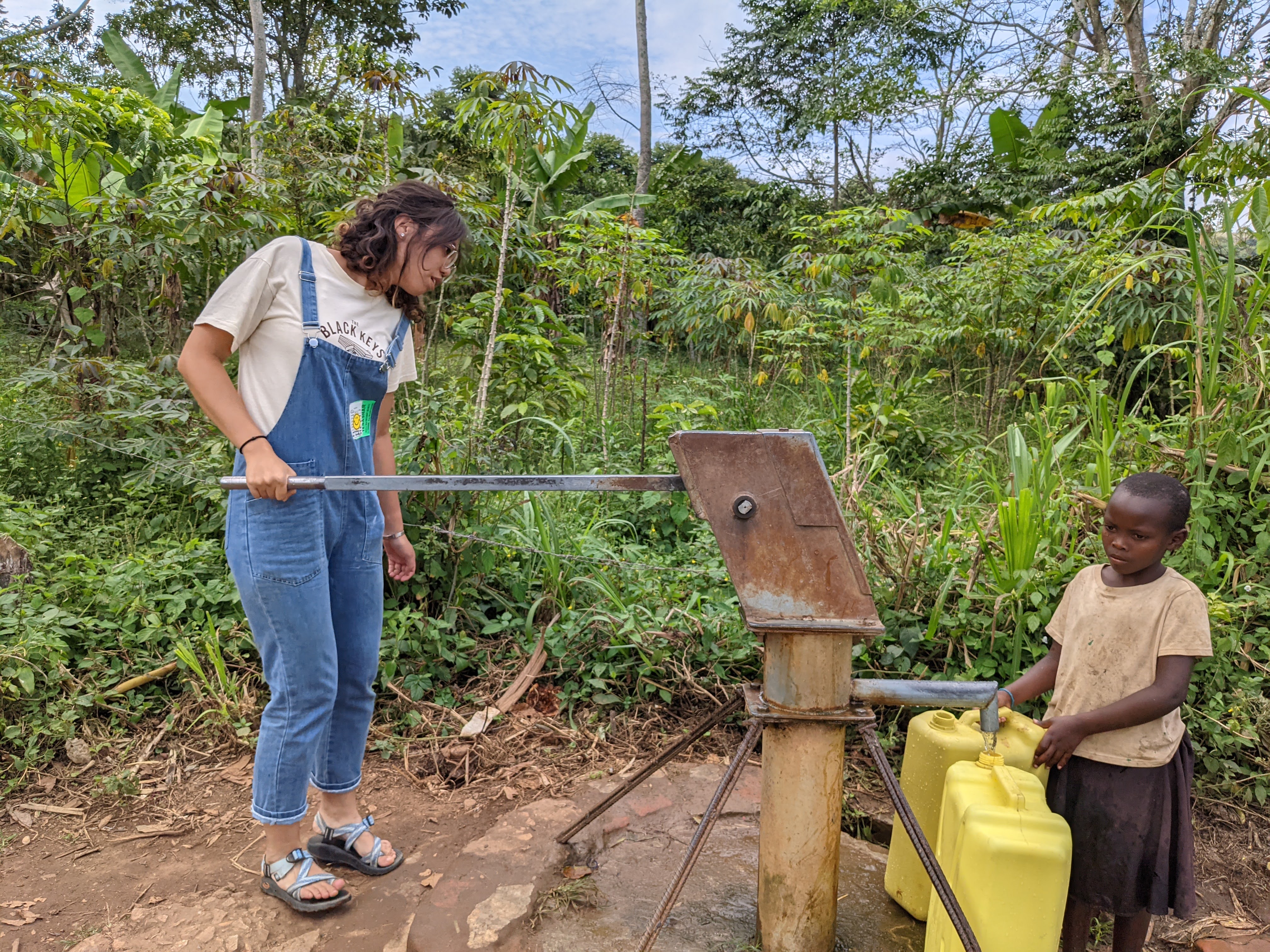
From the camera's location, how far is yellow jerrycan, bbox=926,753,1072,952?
1.43 m

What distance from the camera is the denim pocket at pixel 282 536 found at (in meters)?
1.70

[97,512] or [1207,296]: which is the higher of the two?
[1207,296]

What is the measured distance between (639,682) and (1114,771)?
5.20ft

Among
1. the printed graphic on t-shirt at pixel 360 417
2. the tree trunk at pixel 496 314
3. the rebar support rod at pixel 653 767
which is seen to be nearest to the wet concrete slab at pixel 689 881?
the rebar support rod at pixel 653 767

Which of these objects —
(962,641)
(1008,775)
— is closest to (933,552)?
(962,641)

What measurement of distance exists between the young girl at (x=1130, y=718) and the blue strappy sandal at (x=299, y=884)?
1588 millimetres

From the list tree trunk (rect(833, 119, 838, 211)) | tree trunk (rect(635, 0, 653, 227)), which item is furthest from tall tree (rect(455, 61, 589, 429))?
tree trunk (rect(833, 119, 838, 211))

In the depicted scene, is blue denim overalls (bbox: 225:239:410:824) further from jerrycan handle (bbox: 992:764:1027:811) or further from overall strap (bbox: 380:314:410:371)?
jerrycan handle (bbox: 992:764:1027:811)

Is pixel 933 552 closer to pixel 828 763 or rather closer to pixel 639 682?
pixel 639 682

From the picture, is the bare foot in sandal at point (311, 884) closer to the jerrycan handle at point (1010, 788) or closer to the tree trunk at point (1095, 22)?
the jerrycan handle at point (1010, 788)

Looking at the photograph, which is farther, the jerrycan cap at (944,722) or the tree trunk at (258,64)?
the tree trunk at (258,64)

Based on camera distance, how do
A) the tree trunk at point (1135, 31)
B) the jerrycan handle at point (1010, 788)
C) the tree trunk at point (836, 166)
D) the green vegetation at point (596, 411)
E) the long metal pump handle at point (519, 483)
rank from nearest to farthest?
the long metal pump handle at point (519, 483) → the jerrycan handle at point (1010, 788) → the green vegetation at point (596, 411) → the tree trunk at point (1135, 31) → the tree trunk at point (836, 166)

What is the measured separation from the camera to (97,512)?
3836 millimetres

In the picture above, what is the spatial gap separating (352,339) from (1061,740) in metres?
1.71
